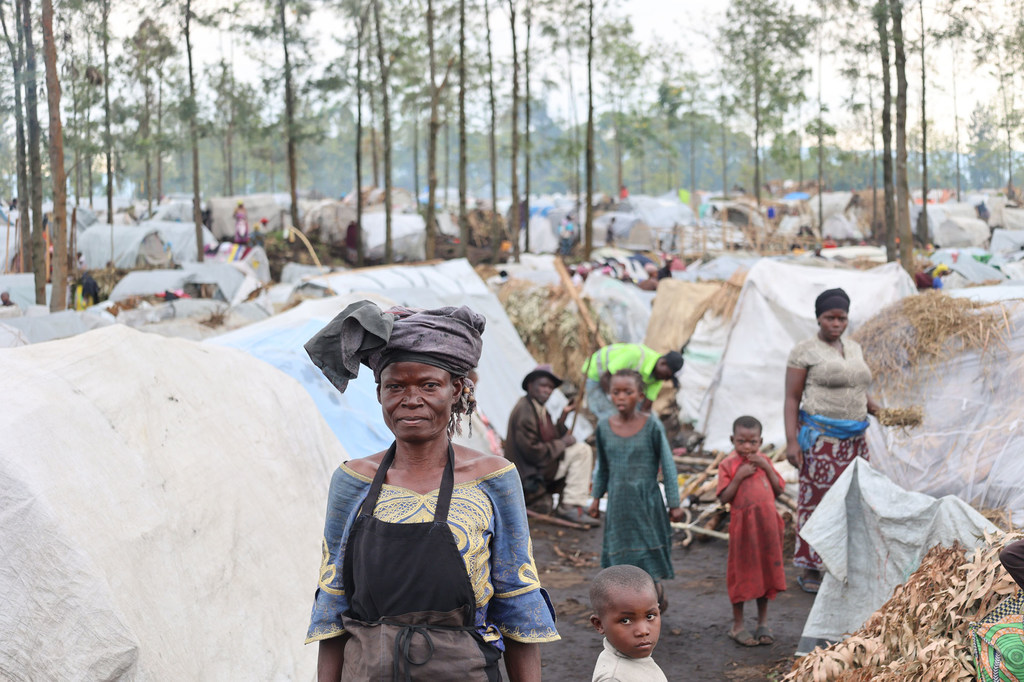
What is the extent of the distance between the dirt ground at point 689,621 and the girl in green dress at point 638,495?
36 cm

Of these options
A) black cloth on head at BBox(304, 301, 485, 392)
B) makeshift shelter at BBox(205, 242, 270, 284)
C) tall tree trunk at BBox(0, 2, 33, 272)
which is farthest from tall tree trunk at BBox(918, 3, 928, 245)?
black cloth on head at BBox(304, 301, 485, 392)

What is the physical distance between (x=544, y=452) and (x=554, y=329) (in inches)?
171

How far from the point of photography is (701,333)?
433 inches

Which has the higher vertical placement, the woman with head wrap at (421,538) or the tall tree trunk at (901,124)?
the tall tree trunk at (901,124)

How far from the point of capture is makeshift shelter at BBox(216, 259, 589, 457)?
6.00m

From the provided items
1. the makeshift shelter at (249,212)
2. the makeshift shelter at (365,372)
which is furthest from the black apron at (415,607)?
Answer: the makeshift shelter at (249,212)

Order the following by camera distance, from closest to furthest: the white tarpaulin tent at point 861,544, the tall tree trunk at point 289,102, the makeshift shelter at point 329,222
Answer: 1. the white tarpaulin tent at point 861,544
2. the tall tree trunk at point 289,102
3. the makeshift shelter at point 329,222

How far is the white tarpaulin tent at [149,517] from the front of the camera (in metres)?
2.72

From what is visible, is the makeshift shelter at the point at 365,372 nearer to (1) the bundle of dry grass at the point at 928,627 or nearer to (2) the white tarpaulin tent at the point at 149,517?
(2) the white tarpaulin tent at the point at 149,517

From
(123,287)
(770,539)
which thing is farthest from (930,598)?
(123,287)

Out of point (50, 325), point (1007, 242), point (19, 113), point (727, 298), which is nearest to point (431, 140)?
point (19, 113)

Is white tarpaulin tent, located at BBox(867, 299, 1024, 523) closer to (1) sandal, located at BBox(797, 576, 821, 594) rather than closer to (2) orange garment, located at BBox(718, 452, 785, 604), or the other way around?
(1) sandal, located at BBox(797, 576, 821, 594)

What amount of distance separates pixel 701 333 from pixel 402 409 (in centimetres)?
940

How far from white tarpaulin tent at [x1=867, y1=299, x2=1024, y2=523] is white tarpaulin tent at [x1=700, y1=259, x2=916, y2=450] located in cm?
305
